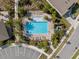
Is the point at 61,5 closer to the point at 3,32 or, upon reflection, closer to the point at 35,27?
the point at 35,27

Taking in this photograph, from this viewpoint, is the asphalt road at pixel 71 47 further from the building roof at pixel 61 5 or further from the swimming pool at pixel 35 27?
the swimming pool at pixel 35 27

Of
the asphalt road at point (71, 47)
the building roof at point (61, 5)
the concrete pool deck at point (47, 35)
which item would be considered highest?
the building roof at point (61, 5)

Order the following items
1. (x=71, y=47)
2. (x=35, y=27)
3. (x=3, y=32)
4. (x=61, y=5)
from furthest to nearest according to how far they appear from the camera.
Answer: (x=71, y=47) → (x=35, y=27) → (x=61, y=5) → (x=3, y=32)

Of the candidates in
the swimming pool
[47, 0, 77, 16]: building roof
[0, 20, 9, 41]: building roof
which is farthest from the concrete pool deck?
[0, 20, 9, 41]: building roof

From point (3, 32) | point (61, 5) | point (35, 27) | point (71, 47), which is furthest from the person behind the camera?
point (71, 47)

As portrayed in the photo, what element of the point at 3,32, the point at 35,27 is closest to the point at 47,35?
the point at 35,27

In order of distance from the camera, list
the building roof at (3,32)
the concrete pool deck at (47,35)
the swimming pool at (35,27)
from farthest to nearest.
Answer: the concrete pool deck at (47,35) → the swimming pool at (35,27) → the building roof at (3,32)

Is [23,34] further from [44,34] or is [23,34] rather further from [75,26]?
[75,26]

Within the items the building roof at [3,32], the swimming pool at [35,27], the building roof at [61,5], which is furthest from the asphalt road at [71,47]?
the building roof at [3,32]

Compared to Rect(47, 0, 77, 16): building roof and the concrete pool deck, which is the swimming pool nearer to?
the concrete pool deck
